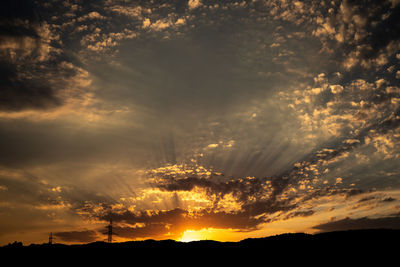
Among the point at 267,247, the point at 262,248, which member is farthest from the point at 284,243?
the point at 262,248

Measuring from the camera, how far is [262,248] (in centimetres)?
5322

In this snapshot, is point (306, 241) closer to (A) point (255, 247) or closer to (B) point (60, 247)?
(A) point (255, 247)

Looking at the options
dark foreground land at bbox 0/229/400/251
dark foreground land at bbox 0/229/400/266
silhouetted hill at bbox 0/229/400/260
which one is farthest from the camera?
dark foreground land at bbox 0/229/400/251

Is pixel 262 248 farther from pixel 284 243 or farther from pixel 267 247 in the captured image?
pixel 284 243

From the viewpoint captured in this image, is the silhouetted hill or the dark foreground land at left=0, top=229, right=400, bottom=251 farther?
the dark foreground land at left=0, top=229, right=400, bottom=251

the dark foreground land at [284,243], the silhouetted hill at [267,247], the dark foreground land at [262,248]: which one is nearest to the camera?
the dark foreground land at [262,248]

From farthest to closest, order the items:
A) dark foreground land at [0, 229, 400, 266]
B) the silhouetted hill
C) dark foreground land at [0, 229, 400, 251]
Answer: dark foreground land at [0, 229, 400, 251] < the silhouetted hill < dark foreground land at [0, 229, 400, 266]

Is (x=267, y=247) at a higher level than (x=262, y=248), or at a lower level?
higher

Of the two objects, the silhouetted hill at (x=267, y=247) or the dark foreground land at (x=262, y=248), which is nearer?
the dark foreground land at (x=262, y=248)

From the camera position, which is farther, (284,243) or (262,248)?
(284,243)

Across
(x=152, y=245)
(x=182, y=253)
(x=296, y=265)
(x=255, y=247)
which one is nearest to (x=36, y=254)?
(x=152, y=245)

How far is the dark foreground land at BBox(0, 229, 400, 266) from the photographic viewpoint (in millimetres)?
46844

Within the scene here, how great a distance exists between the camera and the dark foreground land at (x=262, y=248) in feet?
154

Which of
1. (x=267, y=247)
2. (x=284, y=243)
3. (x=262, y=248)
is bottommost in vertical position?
(x=262, y=248)
